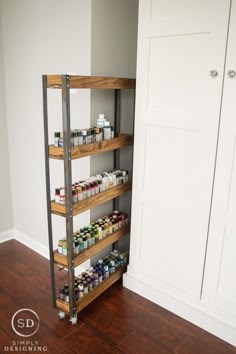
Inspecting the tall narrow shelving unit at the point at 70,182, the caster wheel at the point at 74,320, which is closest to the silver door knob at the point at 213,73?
the tall narrow shelving unit at the point at 70,182

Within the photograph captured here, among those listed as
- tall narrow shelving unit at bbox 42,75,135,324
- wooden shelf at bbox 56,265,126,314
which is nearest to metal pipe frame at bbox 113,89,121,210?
tall narrow shelving unit at bbox 42,75,135,324

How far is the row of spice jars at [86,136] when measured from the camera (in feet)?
5.56

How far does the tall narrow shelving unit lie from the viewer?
1.61m

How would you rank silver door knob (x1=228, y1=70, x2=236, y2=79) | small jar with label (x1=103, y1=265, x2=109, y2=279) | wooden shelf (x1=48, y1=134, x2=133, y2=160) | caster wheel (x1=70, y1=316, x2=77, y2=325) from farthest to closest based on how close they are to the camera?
small jar with label (x1=103, y1=265, x2=109, y2=279) → caster wheel (x1=70, y1=316, x2=77, y2=325) → wooden shelf (x1=48, y1=134, x2=133, y2=160) → silver door knob (x1=228, y1=70, x2=236, y2=79)

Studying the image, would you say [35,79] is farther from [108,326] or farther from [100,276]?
[108,326]

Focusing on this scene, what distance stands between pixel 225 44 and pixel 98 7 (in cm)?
85

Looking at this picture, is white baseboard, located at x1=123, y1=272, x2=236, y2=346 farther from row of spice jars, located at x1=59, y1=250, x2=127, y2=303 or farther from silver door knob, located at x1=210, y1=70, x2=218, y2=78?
silver door knob, located at x1=210, y1=70, x2=218, y2=78

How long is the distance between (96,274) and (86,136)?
945 mm

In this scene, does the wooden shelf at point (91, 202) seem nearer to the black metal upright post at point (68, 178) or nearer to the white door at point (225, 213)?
the black metal upright post at point (68, 178)

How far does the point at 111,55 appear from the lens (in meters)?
2.10

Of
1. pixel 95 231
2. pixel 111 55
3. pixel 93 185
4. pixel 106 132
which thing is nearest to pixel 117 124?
pixel 106 132

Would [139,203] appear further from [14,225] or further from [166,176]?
[14,225]

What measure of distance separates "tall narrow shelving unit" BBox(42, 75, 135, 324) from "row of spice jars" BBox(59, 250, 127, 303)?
3 centimetres

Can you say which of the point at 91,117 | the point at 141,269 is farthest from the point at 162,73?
the point at 141,269
